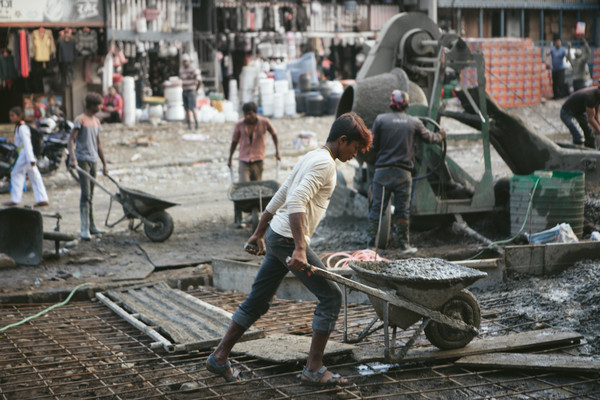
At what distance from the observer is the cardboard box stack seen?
2427 centimetres

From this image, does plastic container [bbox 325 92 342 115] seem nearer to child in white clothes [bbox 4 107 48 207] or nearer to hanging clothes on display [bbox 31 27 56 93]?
hanging clothes on display [bbox 31 27 56 93]

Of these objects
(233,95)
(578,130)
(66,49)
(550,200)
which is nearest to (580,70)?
(233,95)

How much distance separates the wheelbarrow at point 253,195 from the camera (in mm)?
10461

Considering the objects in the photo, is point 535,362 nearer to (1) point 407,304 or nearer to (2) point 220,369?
(1) point 407,304

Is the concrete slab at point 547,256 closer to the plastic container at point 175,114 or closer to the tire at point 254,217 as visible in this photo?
the tire at point 254,217

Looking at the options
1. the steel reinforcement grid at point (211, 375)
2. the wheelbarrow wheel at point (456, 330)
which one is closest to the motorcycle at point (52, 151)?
the steel reinforcement grid at point (211, 375)

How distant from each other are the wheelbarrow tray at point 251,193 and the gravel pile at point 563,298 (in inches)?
151

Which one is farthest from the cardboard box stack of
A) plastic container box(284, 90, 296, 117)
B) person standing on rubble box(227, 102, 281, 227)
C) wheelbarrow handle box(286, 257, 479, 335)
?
wheelbarrow handle box(286, 257, 479, 335)

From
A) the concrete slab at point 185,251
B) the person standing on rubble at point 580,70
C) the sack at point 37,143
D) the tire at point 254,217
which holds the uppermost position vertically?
the person standing on rubble at point 580,70

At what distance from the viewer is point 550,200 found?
29.6ft

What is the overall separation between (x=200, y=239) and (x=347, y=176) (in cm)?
588

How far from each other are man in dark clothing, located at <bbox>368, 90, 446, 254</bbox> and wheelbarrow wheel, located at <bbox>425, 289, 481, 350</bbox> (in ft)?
11.4

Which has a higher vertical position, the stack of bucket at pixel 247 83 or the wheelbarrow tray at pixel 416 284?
the stack of bucket at pixel 247 83

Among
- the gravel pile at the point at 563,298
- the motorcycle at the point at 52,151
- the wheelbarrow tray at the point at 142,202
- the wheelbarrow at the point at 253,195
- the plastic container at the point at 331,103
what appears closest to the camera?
the gravel pile at the point at 563,298
